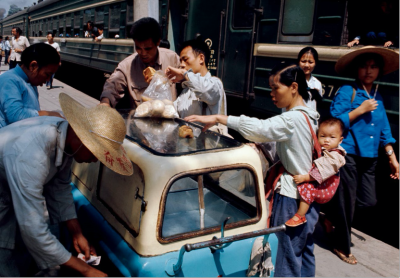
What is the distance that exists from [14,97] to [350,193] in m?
2.60

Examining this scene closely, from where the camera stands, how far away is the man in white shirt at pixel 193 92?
2617 millimetres

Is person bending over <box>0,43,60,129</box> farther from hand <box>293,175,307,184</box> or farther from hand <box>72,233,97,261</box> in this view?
hand <box>293,175,307,184</box>

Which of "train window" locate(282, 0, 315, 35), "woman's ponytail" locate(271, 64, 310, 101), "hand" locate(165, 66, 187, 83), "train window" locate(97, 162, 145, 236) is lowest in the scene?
"train window" locate(97, 162, 145, 236)

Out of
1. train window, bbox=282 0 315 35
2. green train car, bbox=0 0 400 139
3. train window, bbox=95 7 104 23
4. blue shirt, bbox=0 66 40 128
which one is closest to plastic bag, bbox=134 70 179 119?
blue shirt, bbox=0 66 40 128

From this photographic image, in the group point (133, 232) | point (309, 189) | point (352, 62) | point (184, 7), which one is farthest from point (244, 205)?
point (184, 7)

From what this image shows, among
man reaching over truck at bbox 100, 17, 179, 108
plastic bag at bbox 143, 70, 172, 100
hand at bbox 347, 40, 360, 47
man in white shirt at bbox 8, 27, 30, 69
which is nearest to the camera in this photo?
plastic bag at bbox 143, 70, 172, 100

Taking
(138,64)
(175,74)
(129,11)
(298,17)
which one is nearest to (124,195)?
(175,74)

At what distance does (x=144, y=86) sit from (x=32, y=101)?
0.98 metres

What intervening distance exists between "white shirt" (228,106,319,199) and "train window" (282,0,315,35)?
2.50m

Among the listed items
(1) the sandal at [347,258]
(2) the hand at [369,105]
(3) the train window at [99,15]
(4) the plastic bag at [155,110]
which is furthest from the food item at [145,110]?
(3) the train window at [99,15]

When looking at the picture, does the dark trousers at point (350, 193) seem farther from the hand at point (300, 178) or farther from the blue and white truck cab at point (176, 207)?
the blue and white truck cab at point (176, 207)

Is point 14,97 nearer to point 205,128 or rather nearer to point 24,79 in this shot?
point 24,79

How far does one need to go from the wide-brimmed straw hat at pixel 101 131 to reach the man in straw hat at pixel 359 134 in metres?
1.82

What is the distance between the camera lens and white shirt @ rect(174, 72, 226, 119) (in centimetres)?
252
